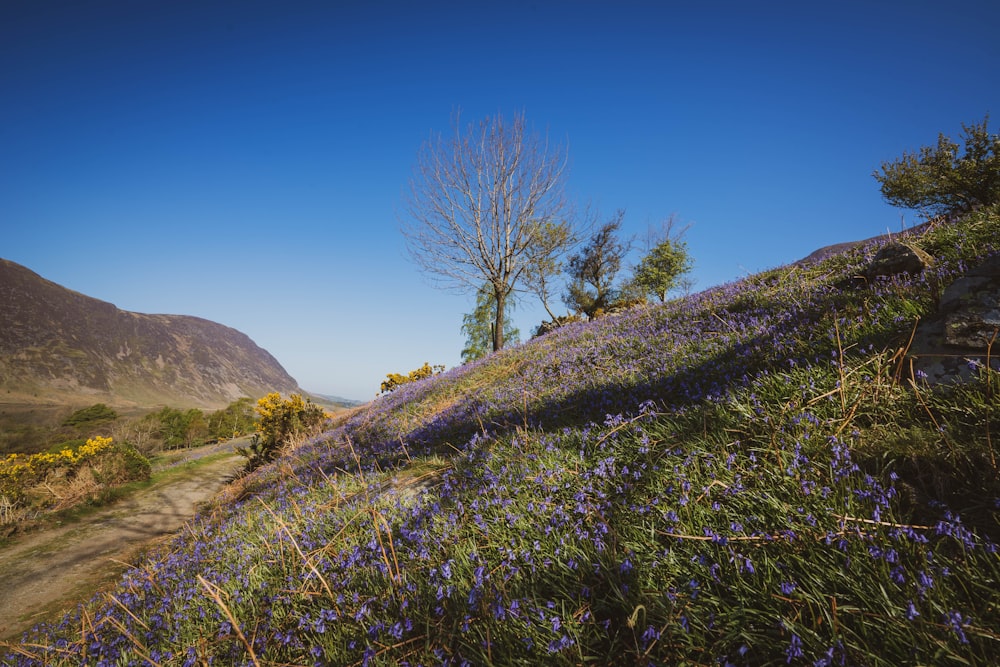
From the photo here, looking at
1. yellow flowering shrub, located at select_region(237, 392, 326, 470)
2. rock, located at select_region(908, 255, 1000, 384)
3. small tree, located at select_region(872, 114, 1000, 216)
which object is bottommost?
yellow flowering shrub, located at select_region(237, 392, 326, 470)

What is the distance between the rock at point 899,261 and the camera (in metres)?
3.72

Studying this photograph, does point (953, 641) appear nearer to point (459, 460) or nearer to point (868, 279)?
point (459, 460)

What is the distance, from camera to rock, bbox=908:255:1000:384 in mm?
2055

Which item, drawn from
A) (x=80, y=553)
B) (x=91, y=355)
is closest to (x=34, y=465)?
(x=80, y=553)

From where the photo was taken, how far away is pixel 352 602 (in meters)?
2.10

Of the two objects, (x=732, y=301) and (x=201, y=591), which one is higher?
(x=732, y=301)

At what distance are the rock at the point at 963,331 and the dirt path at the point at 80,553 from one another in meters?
5.68

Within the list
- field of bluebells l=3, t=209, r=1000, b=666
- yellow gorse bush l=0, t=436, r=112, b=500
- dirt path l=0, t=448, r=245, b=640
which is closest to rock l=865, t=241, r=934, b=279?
field of bluebells l=3, t=209, r=1000, b=666

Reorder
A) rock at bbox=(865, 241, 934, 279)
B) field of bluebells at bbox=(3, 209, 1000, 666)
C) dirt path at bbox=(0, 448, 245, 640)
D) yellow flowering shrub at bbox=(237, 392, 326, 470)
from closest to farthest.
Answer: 1. field of bluebells at bbox=(3, 209, 1000, 666)
2. rock at bbox=(865, 241, 934, 279)
3. dirt path at bbox=(0, 448, 245, 640)
4. yellow flowering shrub at bbox=(237, 392, 326, 470)

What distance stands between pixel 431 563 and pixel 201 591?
2.05 m

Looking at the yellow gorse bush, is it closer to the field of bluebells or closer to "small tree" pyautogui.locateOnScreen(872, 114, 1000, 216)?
the field of bluebells

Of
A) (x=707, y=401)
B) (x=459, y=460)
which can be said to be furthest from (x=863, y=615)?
(x=459, y=460)

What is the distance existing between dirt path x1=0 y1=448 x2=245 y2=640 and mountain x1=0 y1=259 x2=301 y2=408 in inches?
4251

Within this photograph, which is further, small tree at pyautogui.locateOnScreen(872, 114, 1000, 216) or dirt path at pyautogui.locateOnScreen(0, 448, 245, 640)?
small tree at pyautogui.locateOnScreen(872, 114, 1000, 216)
